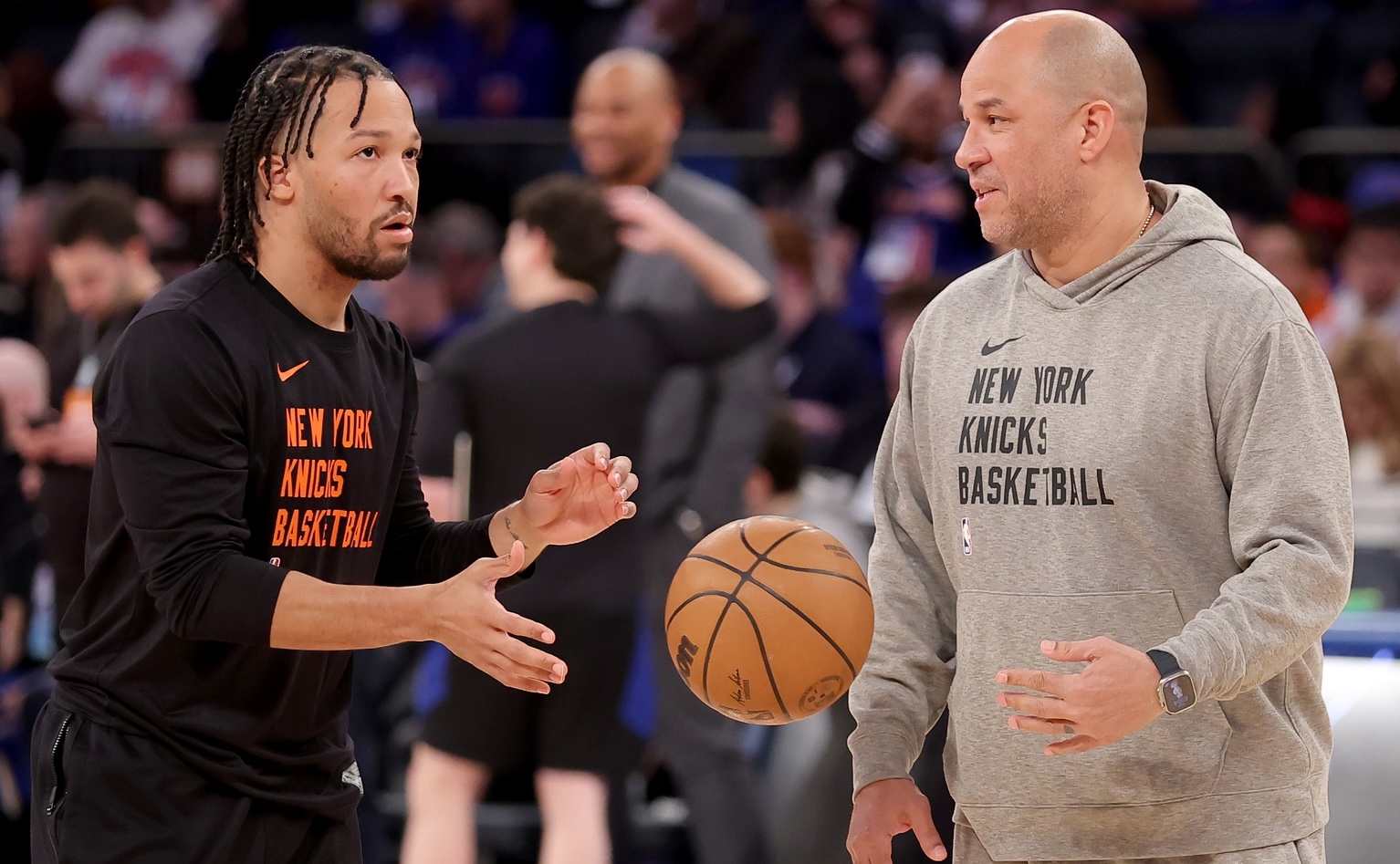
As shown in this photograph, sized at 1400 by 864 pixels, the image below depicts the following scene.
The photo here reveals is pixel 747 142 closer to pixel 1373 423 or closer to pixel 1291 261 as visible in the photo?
pixel 1291 261

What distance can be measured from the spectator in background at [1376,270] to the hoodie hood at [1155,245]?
5.37 meters

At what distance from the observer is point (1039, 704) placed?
272 cm

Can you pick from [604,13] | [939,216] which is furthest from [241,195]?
[604,13]

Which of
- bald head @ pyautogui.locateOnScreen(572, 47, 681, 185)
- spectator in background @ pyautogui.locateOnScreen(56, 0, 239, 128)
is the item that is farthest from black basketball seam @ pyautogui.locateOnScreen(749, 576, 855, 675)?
spectator in background @ pyautogui.locateOnScreen(56, 0, 239, 128)

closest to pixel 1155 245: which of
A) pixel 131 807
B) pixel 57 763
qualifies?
pixel 131 807

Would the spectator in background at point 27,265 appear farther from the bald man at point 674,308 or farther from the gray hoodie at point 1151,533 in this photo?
the gray hoodie at point 1151,533

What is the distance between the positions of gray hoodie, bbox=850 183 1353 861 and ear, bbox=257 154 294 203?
4.18 ft

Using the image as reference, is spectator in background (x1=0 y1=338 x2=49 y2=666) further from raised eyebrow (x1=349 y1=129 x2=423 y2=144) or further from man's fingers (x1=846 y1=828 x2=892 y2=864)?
man's fingers (x1=846 y1=828 x2=892 y2=864)

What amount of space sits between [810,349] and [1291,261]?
2292mm

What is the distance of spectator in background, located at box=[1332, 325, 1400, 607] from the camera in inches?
261

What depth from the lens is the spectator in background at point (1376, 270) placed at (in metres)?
8.36

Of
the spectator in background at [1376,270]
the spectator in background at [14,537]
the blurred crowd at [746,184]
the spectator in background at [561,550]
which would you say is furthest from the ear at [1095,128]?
the spectator in background at [1376,270]

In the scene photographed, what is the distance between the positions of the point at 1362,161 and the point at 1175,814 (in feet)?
24.0

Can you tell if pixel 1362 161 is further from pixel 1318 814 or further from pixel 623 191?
pixel 1318 814
